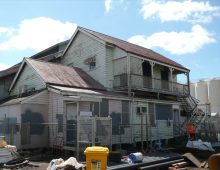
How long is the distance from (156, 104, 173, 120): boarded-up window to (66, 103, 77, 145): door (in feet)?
27.5

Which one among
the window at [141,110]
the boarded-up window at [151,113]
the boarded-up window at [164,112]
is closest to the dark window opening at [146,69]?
the boarded-up window at [164,112]

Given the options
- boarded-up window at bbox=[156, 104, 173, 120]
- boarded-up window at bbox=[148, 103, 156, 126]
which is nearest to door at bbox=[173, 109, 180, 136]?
boarded-up window at bbox=[156, 104, 173, 120]

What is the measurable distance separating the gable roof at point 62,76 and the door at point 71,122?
2.20 metres

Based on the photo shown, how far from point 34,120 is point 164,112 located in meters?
11.4

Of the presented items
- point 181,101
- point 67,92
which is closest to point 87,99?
point 67,92

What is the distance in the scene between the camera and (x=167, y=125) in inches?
1029

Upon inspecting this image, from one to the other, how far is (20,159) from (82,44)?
599 inches

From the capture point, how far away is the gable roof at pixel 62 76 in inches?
829

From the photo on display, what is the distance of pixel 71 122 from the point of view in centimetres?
1869

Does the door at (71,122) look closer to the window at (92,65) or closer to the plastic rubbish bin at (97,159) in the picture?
the window at (92,65)

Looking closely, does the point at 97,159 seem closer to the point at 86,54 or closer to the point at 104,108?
the point at 104,108

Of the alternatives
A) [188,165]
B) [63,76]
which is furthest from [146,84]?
[188,165]

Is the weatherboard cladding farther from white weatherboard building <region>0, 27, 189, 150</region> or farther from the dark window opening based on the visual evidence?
the dark window opening

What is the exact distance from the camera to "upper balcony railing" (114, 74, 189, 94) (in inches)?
949
